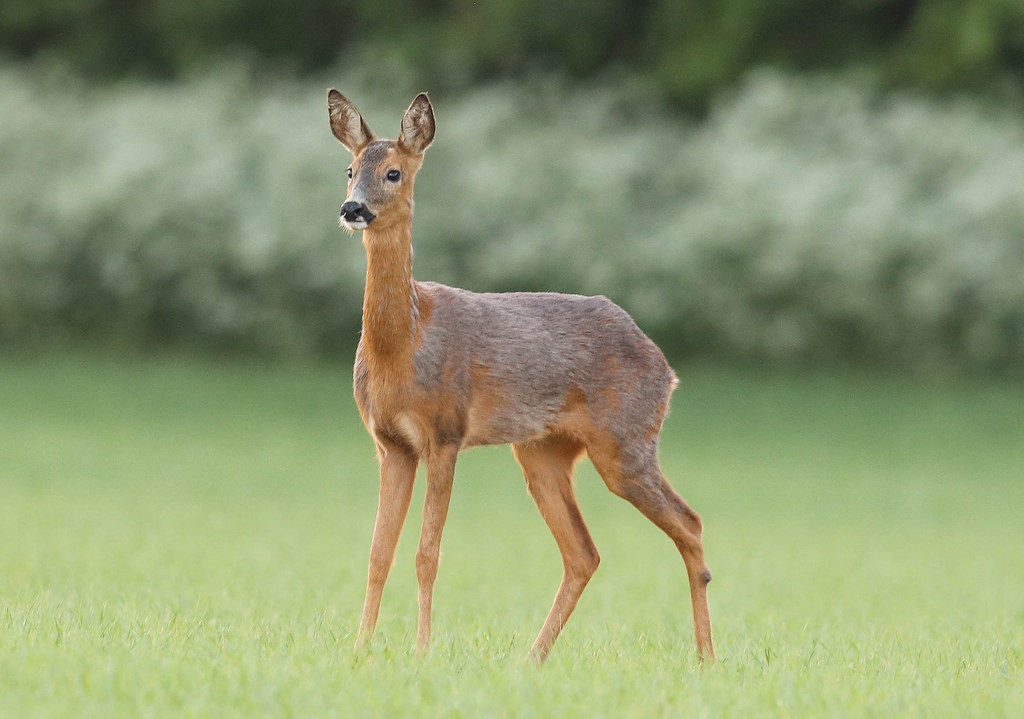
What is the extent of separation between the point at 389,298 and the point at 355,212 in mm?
442

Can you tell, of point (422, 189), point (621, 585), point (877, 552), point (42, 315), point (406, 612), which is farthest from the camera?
point (42, 315)

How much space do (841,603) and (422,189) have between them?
45.9 ft

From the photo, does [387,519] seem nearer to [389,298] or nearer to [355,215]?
[389,298]

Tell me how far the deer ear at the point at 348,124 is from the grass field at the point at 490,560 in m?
2.14

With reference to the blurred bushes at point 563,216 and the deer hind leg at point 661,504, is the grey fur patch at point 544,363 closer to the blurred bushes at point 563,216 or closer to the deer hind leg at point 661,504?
the deer hind leg at point 661,504

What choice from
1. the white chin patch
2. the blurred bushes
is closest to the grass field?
the blurred bushes

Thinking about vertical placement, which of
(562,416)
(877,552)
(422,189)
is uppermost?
(422,189)

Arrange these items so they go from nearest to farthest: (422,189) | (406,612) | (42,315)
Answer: (406,612)
(422,189)
(42,315)

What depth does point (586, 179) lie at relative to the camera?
23156 mm

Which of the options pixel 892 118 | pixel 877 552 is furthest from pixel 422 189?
pixel 877 552

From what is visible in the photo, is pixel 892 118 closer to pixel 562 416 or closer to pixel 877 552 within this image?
pixel 877 552

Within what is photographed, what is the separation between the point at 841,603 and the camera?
35.3 feet

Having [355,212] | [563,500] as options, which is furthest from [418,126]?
[563,500]

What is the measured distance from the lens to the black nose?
6.26 meters
